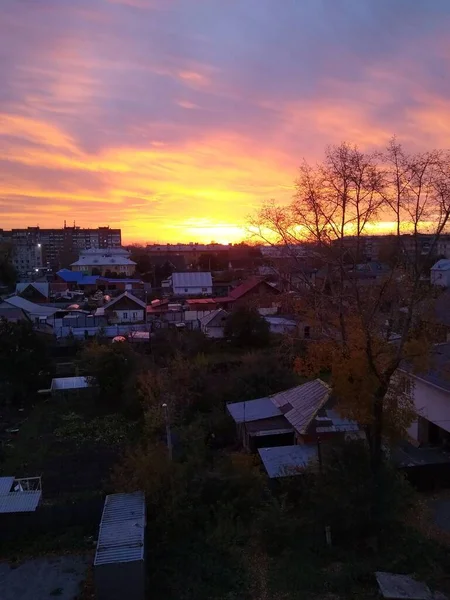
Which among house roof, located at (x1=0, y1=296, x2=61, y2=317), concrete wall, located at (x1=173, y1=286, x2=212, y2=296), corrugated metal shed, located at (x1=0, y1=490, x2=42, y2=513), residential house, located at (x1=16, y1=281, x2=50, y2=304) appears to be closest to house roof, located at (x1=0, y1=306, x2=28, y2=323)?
house roof, located at (x1=0, y1=296, x2=61, y2=317)

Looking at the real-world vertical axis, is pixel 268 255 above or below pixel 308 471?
above

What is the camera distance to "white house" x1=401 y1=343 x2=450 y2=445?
9.08 metres

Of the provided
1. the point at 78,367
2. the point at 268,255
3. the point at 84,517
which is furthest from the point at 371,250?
the point at 78,367

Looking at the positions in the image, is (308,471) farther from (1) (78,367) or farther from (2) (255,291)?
(2) (255,291)

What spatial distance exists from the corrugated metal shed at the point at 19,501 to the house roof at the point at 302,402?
15.1 ft

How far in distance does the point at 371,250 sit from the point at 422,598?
183 inches

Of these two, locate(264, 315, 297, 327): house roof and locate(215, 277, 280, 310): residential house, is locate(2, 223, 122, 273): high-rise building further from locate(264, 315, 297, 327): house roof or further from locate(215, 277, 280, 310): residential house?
locate(264, 315, 297, 327): house roof

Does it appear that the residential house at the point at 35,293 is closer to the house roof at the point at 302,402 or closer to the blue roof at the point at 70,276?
the blue roof at the point at 70,276

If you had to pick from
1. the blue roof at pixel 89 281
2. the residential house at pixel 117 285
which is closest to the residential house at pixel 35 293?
the residential house at pixel 117 285

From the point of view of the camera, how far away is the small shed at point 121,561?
5.55 metres

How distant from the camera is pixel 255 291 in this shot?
2559 centimetres

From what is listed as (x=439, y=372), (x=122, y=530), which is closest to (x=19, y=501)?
(x=122, y=530)

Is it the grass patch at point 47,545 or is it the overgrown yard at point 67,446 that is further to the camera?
the overgrown yard at point 67,446

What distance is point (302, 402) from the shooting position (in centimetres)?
993
